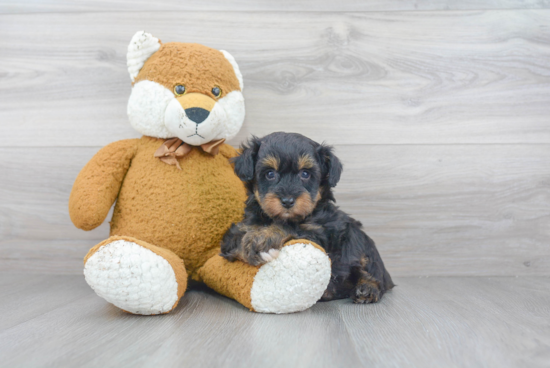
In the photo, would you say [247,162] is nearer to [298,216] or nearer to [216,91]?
[298,216]

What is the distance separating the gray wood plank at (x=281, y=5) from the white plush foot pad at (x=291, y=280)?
4.05 feet

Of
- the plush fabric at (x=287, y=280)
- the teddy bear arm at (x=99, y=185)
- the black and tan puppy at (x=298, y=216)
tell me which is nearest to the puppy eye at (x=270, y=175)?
the black and tan puppy at (x=298, y=216)

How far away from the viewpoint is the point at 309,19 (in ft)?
6.60

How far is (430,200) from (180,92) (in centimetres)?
124

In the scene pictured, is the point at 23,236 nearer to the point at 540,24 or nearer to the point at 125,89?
the point at 125,89

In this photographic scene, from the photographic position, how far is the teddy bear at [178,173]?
1.52 metres

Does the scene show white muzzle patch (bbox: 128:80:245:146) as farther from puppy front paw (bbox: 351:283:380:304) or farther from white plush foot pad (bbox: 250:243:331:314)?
puppy front paw (bbox: 351:283:380:304)

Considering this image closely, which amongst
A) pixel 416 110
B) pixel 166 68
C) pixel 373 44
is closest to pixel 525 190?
pixel 416 110

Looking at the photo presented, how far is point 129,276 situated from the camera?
122 centimetres

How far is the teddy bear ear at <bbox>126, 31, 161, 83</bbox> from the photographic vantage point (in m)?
1.60

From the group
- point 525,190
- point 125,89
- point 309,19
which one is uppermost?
point 309,19

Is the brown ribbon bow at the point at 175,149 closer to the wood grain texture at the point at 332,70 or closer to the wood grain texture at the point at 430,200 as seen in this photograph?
the wood grain texture at the point at 332,70

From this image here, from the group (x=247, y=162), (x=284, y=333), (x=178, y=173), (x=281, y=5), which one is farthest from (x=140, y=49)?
(x=284, y=333)

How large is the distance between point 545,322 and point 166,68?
1.52 m
